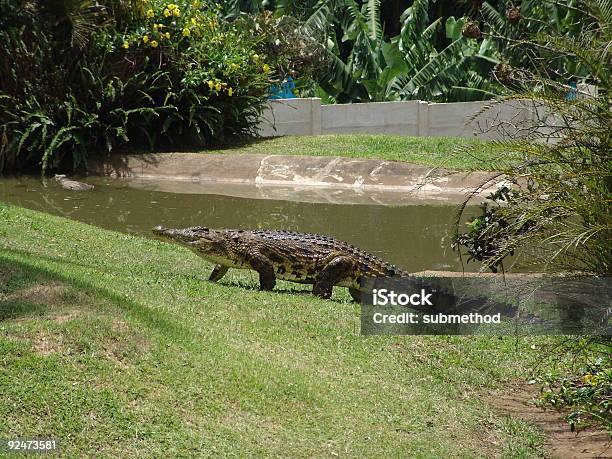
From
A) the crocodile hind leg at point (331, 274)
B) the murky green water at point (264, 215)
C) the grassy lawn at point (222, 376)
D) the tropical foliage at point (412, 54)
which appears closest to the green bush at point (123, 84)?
the murky green water at point (264, 215)

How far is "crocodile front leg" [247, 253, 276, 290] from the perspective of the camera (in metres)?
8.53

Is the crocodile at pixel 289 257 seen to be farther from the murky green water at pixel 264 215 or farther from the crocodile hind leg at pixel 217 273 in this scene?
the murky green water at pixel 264 215

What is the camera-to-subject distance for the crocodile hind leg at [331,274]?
8.50 m

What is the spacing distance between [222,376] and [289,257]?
295 centimetres

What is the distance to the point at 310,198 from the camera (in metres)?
16.9

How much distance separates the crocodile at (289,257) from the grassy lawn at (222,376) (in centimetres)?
72

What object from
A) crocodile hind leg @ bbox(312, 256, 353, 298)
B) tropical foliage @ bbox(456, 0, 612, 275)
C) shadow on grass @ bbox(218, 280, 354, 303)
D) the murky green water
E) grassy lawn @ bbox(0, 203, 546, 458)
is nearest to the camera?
grassy lawn @ bbox(0, 203, 546, 458)

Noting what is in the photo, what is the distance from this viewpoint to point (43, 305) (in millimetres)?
6059

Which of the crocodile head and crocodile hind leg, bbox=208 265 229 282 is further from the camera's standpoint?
crocodile hind leg, bbox=208 265 229 282

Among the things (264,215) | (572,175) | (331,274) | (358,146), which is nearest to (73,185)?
(264,215)

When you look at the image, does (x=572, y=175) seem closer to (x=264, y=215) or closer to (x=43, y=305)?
(x=43, y=305)

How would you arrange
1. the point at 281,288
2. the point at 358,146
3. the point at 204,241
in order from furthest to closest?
the point at 358,146
the point at 281,288
the point at 204,241

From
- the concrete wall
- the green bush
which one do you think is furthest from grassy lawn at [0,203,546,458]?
the concrete wall

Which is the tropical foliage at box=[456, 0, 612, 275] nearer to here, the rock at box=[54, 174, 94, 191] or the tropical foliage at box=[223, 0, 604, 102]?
the rock at box=[54, 174, 94, 191]
